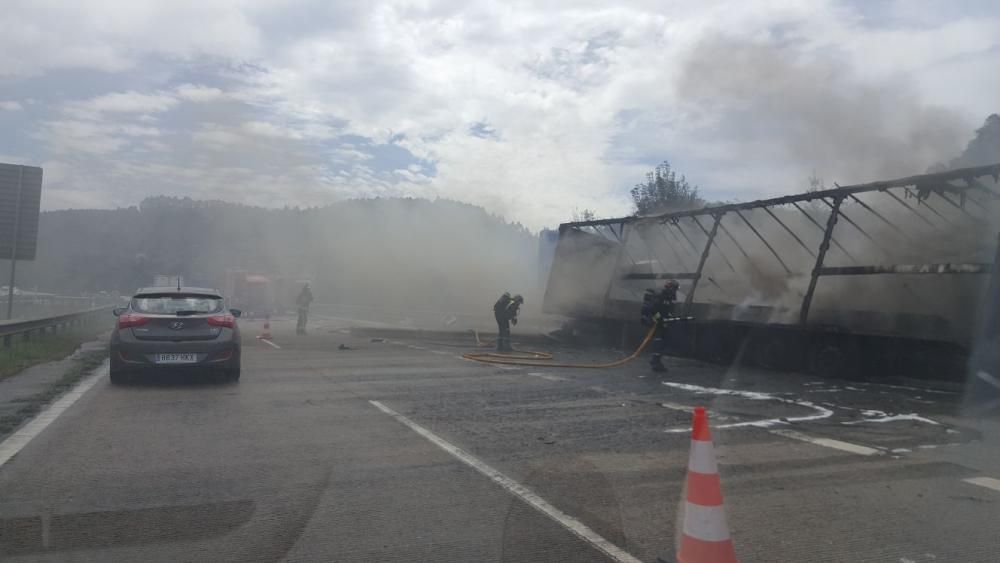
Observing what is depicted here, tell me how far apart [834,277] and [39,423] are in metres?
12.8

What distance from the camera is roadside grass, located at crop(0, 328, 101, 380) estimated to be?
1305cm

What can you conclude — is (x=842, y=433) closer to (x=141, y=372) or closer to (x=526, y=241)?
(x=141, y=372)

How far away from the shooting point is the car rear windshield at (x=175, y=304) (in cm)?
1116

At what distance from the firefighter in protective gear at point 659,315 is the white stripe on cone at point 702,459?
9588mm

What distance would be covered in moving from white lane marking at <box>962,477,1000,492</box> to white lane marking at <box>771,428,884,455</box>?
97 centimetres

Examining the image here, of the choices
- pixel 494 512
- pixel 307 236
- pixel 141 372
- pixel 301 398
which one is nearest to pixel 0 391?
pixel 141 372

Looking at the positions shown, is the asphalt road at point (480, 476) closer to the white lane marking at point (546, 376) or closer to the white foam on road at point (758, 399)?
the white foam on road at point (758, 399)

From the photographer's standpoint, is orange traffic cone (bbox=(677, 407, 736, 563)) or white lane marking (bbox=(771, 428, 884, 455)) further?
white lane marking (bbox=(771, 428, 884, 455))

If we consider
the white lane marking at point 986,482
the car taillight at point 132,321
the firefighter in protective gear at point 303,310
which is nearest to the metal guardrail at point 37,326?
the car taillight at point 132,321

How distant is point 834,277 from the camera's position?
1439 cm

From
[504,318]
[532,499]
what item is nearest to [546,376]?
[504,318]

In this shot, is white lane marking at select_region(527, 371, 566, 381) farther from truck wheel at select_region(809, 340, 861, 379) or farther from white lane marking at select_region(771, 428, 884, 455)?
white lane marking at select_region(771, 428, 884, 455)

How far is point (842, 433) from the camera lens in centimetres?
783

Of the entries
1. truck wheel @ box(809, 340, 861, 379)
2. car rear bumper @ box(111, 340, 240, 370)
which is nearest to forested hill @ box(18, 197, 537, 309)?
truck wheel @ box(809, 340, 861, 379)
